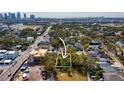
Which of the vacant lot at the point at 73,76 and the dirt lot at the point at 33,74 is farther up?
the vacant lot at the point at 73,76

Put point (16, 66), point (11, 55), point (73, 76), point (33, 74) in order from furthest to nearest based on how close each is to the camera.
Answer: point (11, 55) < point (16, 66) < point (33, 74) < point (73, 76)

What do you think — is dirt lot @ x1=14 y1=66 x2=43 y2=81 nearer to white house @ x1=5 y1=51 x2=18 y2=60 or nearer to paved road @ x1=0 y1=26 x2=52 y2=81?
paved road @ x1=0 y1=26 x2=52 y2=81

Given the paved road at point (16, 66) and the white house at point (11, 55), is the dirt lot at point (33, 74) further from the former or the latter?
the white house at point (11, 55)

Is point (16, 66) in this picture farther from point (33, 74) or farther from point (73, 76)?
point (73, 76)

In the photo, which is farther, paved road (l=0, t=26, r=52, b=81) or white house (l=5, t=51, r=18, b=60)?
white house (l=5, t=51, r=18, b=60)

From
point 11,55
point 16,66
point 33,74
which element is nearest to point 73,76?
point 33,74

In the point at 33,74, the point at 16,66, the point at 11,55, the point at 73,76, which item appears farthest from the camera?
the point at 11,55

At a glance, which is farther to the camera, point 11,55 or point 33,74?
point 11,55

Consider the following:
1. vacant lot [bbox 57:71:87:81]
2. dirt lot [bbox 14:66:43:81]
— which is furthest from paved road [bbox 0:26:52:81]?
vacant lot [bbox 57:71:87:81]

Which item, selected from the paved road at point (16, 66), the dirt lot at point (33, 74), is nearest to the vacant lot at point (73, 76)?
the dirt lot at point (33, 74)
